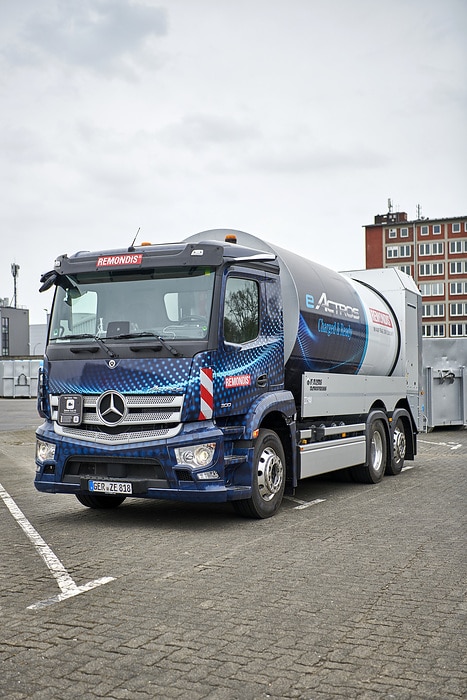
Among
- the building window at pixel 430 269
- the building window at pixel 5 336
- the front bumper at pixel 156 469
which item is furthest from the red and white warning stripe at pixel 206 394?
the building window at pixel 430 269

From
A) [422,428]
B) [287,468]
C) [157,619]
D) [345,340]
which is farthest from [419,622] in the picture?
[422,428]

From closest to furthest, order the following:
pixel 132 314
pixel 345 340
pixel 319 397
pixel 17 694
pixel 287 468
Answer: pixel 17 694
pixel 132 314
pixel 287 468
pixel 319 397
pixel 345 340

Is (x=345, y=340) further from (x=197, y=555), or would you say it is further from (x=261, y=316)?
(x=197, y=555)

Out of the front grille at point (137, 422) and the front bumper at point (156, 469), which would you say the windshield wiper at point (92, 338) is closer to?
the front grille at point (137, 422)

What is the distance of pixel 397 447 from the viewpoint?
46.0 feet

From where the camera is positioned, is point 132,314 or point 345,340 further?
point 345,340

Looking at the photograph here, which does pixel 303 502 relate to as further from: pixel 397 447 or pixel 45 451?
pixel 397 447

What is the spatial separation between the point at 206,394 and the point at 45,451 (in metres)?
2.03

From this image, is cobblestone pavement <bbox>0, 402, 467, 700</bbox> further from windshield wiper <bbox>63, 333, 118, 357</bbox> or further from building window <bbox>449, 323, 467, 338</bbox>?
building window <bbox>449, 323, 467, 338</bbox>

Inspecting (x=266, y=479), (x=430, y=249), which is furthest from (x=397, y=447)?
(x=430, y=249)

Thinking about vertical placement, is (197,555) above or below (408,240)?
below

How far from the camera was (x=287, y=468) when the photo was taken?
384 inches

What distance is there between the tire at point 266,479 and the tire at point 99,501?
1863 mm

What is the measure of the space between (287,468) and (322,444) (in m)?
1.14
